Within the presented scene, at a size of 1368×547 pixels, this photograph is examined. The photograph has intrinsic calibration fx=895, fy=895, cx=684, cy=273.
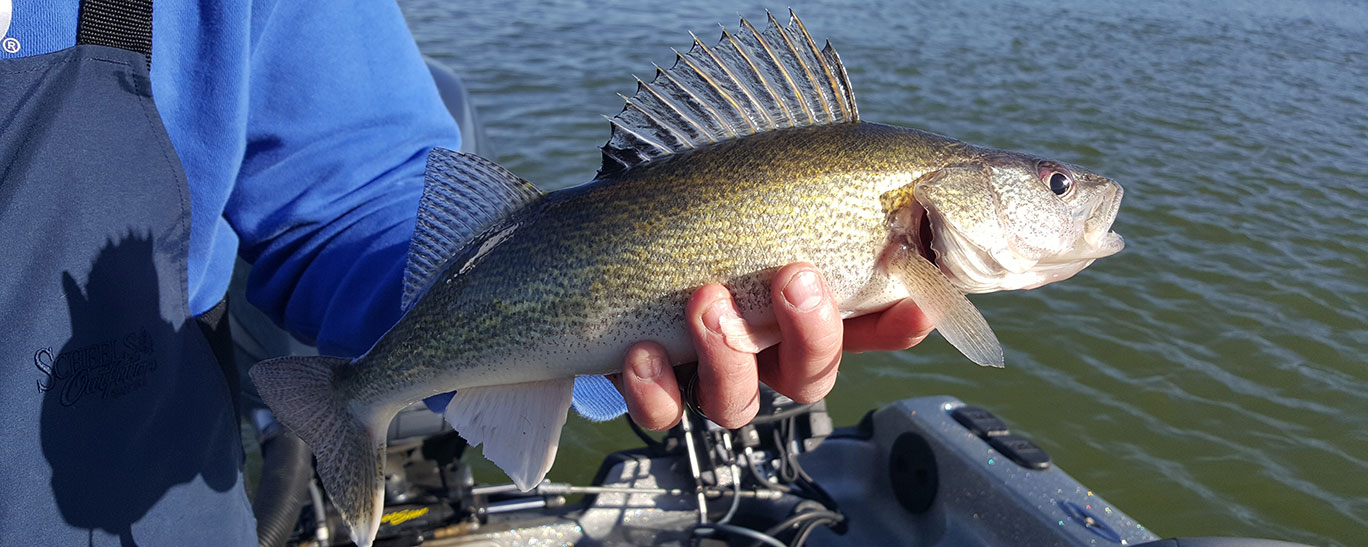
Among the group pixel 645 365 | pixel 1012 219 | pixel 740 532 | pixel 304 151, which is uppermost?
pixel 1012 219

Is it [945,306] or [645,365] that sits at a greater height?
[945,306]

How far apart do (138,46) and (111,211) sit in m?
0.35

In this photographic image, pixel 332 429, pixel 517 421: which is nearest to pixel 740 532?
pixel 517 421

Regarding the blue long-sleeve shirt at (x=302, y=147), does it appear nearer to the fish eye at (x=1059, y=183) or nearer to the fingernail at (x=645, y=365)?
the fingernail at (x=645, y=365)

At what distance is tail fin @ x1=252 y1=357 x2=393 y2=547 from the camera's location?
188 centimetres

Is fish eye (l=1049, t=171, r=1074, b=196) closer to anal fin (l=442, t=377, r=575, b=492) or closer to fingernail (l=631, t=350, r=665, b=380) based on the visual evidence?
fingernail (l=631, t=350, r=665, b=380)

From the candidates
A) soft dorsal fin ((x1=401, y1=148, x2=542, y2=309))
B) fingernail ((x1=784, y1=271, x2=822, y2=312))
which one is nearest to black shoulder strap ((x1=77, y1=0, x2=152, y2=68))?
soft dorsal fin ((x1=401, y1=148, x2=542, y2=309))

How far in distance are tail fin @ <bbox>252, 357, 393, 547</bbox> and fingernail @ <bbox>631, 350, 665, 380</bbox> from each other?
1.89ft

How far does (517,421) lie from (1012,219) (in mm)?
1152

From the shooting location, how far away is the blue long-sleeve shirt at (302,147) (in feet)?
6.43

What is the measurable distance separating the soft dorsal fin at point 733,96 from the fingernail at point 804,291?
357 mm

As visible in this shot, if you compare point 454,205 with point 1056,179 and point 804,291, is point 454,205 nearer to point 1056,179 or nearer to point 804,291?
point 804,291

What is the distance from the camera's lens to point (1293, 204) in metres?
8.48

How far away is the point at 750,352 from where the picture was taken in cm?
183
